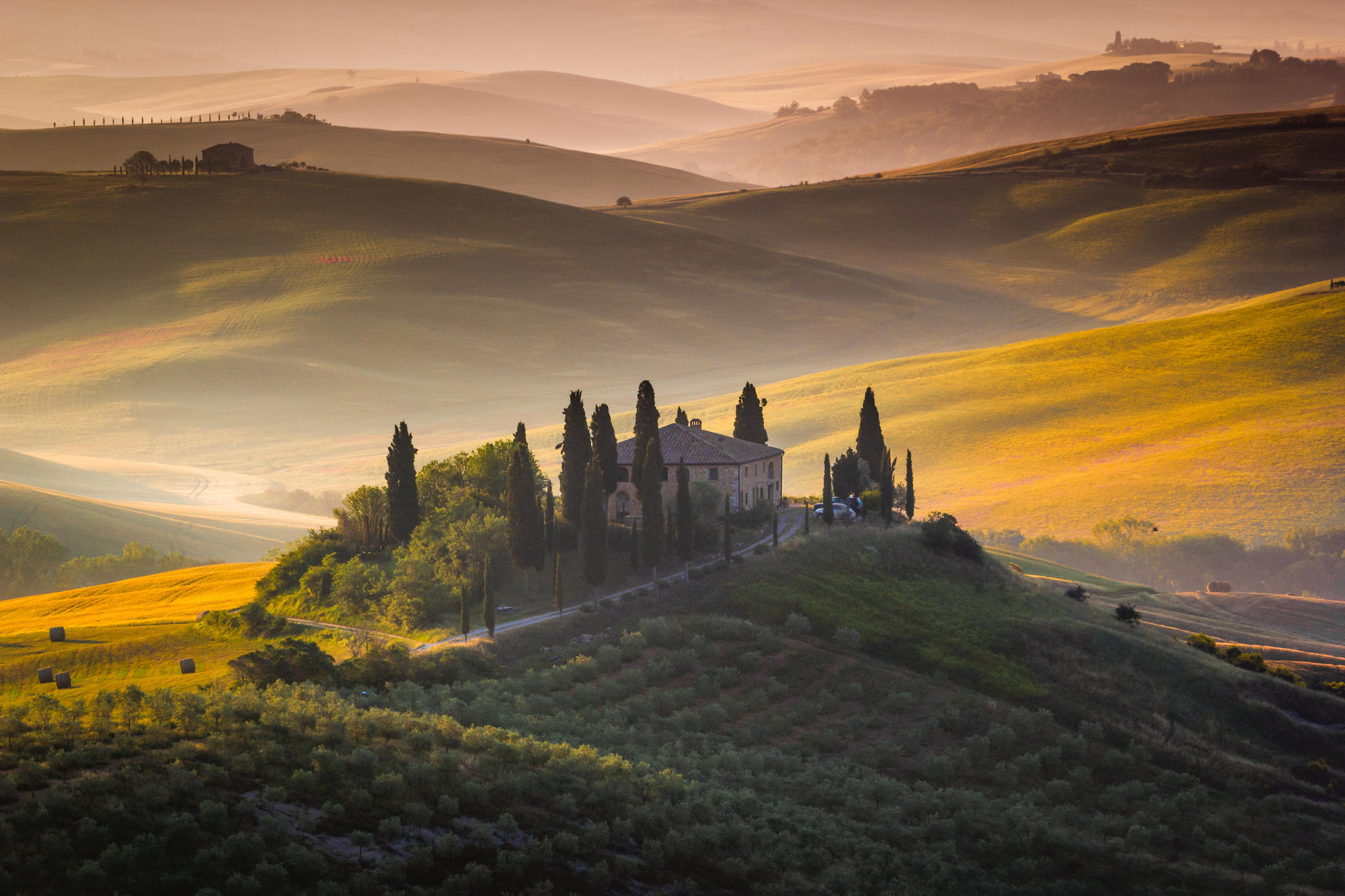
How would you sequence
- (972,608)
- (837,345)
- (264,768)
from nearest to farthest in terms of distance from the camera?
(264,768) → (972,608) → (837,345)

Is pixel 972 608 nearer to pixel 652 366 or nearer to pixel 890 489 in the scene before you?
pixel 890 489

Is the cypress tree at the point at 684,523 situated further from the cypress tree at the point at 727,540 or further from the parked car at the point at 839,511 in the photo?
the parked car at the point at 839,511

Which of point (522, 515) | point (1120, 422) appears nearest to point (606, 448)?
point (522, 515)

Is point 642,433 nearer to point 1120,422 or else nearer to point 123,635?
point 123,635

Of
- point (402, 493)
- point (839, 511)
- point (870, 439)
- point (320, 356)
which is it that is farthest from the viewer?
point (320, 356)

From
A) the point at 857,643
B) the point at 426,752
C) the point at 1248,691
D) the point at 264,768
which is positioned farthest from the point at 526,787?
the point at 1248,691

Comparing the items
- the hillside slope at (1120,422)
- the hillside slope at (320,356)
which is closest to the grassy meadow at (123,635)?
the hillside slope at (1120,422)

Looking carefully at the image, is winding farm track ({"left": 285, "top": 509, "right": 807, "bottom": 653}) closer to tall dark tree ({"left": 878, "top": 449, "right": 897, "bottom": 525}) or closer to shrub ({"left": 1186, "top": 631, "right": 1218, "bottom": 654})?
tall dark tree ({"left": 878, "top": 449, "right": 897, "bottom": 525})
